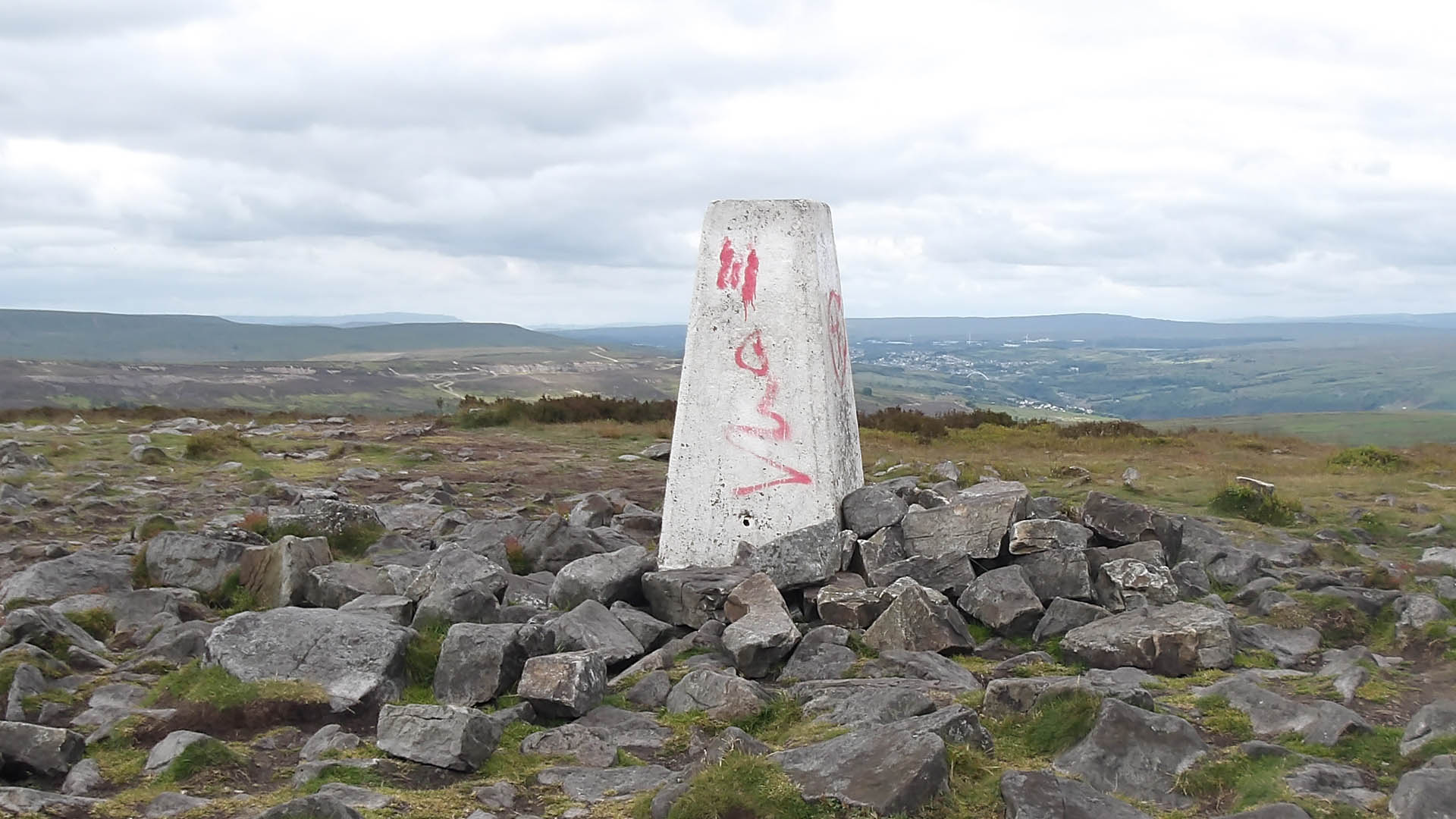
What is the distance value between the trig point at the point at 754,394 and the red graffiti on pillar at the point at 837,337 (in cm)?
13

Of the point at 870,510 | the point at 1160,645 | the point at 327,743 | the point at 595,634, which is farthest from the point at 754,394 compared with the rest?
the point at 327,743

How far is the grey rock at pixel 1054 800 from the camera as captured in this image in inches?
198

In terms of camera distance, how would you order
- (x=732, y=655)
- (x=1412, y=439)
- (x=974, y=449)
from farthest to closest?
(x=1412, y=439) < (x=974, y=449) < (x=732, y=655)

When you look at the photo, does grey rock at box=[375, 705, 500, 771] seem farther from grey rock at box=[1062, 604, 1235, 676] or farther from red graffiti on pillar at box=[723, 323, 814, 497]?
red graffiti on pillar at box=[723, 323, 814, 497]

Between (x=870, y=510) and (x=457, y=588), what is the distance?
402cm

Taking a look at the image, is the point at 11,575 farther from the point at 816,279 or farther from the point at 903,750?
the point at 903,750

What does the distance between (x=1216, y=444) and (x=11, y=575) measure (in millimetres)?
26550

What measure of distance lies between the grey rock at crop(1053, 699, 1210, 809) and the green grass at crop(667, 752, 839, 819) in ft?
5.05

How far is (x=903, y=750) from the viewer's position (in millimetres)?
5434

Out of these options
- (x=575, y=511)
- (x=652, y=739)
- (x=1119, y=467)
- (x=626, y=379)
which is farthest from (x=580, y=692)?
(x=626, y=379)

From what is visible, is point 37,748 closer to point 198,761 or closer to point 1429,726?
point 198,761

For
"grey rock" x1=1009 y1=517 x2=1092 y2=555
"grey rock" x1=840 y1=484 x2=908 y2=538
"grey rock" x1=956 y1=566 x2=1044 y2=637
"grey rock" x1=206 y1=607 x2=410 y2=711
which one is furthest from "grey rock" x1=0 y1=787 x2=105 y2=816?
"grey rock" x1=1009 y1=517 x2=1092 y2=555

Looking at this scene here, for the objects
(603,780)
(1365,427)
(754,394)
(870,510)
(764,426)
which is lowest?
(1365,427)

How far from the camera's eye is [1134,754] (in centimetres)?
579
